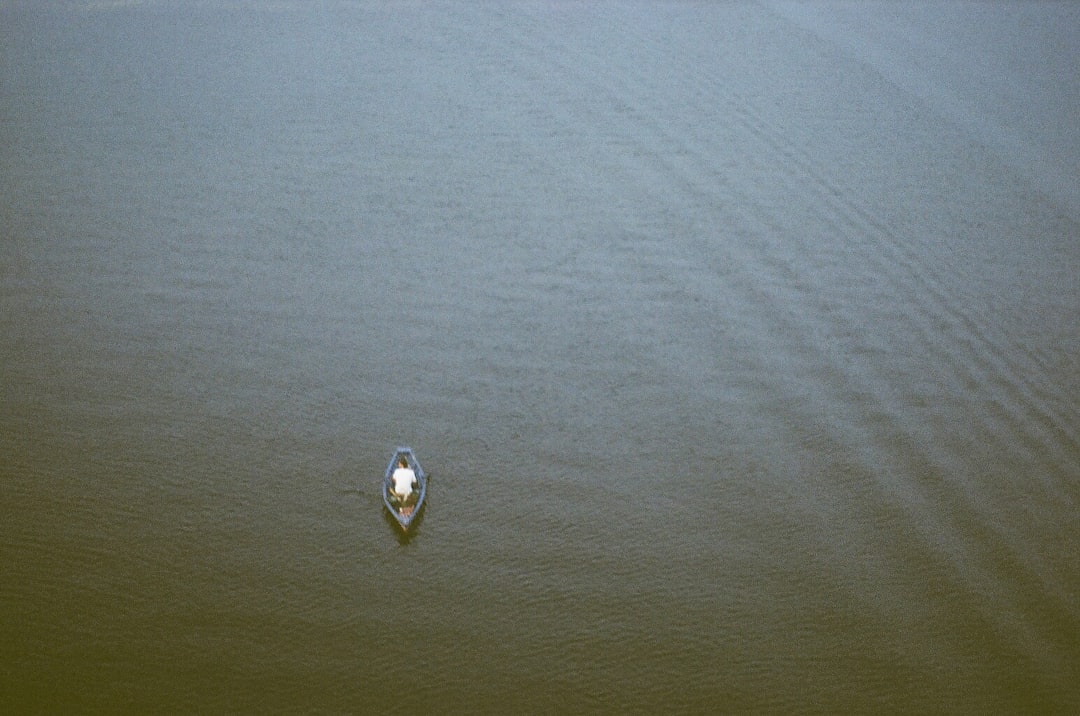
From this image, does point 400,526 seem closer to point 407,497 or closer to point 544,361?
point 407,497

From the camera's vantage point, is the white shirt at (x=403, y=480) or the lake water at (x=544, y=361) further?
the white shirt at (x=403, y=480)

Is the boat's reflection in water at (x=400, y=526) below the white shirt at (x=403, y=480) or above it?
below

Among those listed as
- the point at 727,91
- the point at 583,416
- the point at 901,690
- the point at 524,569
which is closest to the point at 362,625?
the point at 524,569

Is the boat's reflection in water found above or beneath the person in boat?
beneath

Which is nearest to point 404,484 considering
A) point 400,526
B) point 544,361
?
point 400,526

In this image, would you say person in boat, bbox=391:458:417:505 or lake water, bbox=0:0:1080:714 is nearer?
Answer: lake water, bbox=0:0:1080:714
